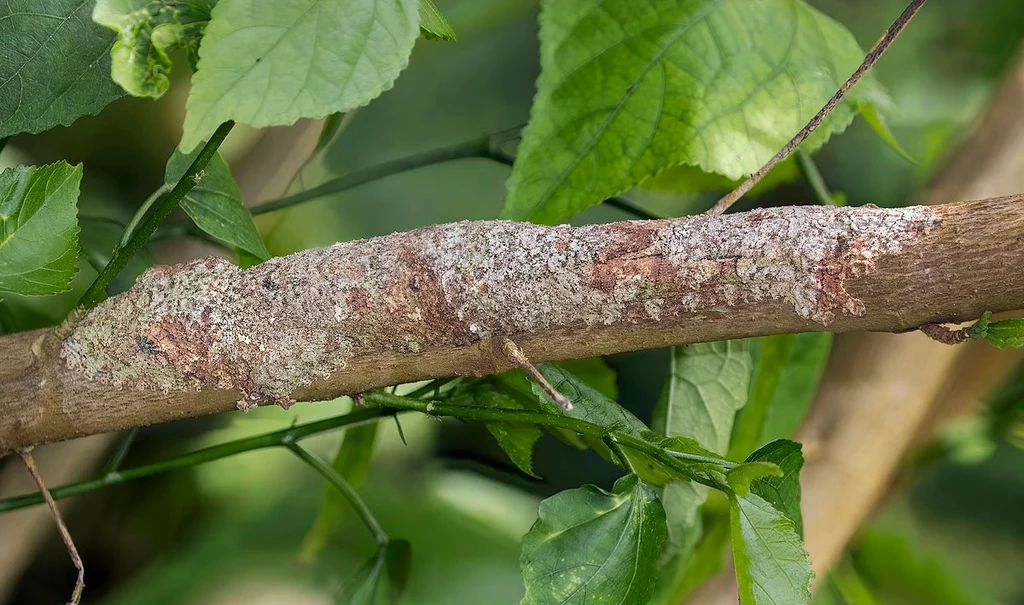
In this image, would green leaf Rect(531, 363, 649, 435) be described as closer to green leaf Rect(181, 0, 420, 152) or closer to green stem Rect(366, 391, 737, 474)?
green stem Rect(366, 391, 737, 474)

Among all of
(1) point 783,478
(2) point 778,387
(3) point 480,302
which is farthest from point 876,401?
(3) point 480,302

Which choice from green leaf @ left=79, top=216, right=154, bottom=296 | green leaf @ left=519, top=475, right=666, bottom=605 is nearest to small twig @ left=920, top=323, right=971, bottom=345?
green leaf @ left=519, top=475, right=666, bottom=605

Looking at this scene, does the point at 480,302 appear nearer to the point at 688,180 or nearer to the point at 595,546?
the point at 595,546

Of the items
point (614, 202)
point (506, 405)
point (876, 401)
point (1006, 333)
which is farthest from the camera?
point (876, 401)

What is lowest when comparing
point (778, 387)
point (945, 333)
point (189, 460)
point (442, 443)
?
point (442, 443)

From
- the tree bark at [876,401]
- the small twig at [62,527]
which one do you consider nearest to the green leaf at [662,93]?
the small twig at [62,527]

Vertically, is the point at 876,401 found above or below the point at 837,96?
below

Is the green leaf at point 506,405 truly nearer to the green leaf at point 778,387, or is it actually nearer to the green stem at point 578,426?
the green stem at point 578,426

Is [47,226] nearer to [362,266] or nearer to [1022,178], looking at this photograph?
[362,266]

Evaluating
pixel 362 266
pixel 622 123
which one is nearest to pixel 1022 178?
pixel 622 123
